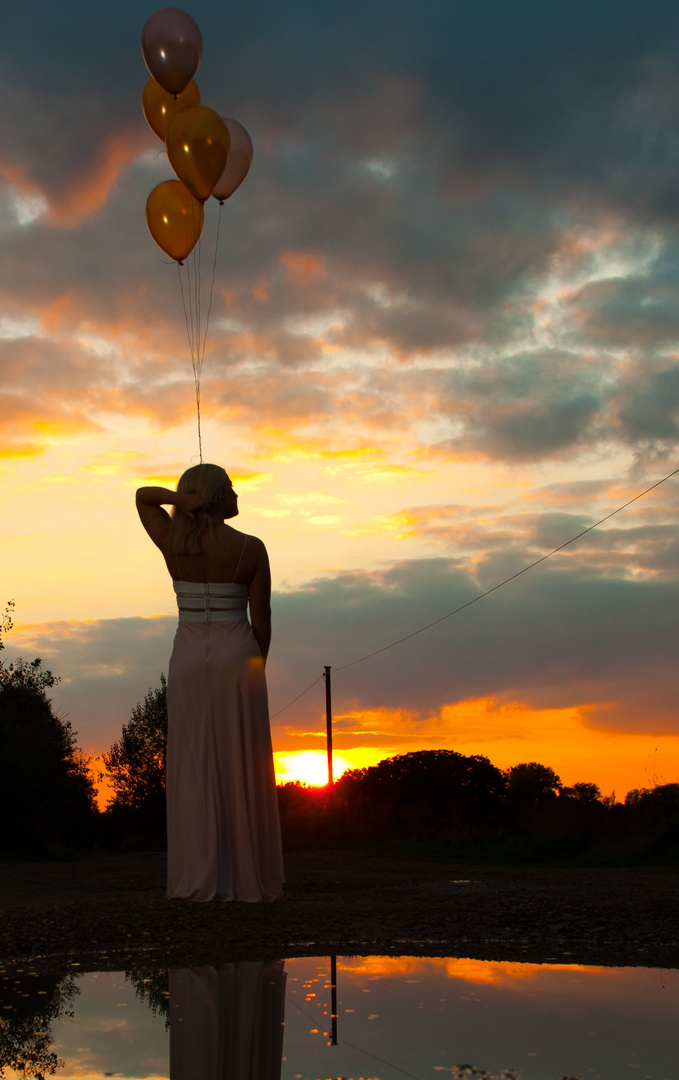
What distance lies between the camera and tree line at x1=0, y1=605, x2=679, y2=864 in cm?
2156

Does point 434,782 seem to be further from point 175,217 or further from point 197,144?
point 197,144

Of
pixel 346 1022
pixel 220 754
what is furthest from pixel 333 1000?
pixel 220 754

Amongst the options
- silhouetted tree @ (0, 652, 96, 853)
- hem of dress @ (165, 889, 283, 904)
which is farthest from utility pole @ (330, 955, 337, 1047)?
silhouetted tree @ (0, 652, 96, 853)

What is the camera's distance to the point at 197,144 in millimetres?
8250

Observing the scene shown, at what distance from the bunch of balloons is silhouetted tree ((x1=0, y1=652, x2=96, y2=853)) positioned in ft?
63.0

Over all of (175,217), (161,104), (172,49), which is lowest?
(175,217)

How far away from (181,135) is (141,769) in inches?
1820

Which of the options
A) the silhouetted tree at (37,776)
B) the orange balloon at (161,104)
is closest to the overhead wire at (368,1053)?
the orange balloon at (161,104)

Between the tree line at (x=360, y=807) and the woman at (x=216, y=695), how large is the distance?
14036 mm

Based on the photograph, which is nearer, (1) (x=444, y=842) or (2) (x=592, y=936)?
(2) (x=592, y=936)

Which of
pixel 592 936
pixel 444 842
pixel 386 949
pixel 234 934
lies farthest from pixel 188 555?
pixel 444 842

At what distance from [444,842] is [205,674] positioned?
1929cm

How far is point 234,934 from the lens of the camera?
17.4ft

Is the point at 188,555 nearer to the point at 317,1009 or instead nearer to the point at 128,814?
the point at 317,1009
